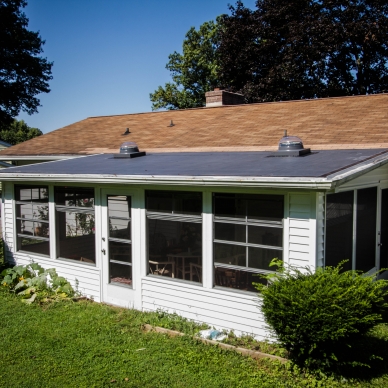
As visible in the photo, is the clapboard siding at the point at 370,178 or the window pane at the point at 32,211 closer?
the clapboard siding at the point at 370,178

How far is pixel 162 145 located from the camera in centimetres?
1164

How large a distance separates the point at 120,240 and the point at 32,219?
281 centimetres

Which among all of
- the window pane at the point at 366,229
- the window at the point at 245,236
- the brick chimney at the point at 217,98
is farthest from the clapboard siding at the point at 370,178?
the brick chimney at the point at 217,98

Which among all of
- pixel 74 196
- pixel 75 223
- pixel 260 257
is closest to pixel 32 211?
pixel 75 223

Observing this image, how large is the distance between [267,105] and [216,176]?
7.65 m

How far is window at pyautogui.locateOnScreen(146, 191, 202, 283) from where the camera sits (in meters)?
7.31

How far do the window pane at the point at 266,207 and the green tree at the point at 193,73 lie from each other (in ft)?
94.5

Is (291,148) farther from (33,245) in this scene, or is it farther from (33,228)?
(33,245)

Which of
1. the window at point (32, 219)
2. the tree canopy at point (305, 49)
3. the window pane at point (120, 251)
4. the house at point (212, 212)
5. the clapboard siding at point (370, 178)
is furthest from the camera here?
the tree canopy at point (305, 49)

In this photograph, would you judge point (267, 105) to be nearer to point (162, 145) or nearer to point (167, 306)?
point (162, 145)

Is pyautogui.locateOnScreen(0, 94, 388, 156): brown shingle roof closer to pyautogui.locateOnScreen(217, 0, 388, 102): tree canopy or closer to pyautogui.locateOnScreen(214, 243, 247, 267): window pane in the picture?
pyautogui.locateOnScreen(214, 243, 247, 267): window pane

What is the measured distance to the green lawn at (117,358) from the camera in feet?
17.3

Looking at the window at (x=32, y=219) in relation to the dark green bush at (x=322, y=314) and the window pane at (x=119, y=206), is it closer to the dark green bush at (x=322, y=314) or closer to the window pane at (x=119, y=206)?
the window pane at (x=119, y=206)

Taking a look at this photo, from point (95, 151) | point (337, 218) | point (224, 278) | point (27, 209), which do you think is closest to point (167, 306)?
point (224, 278)
